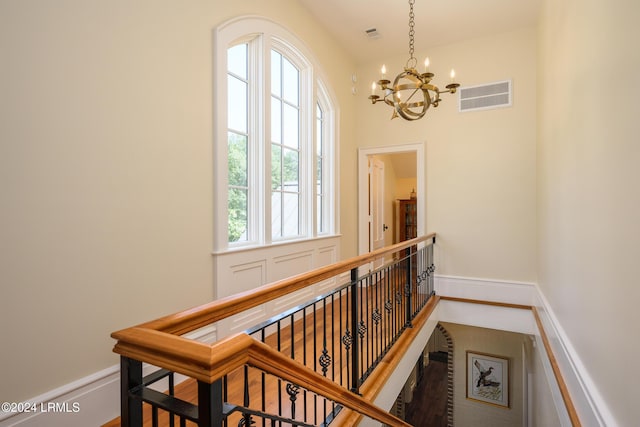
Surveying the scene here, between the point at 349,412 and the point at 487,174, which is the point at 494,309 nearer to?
the point at 487,174

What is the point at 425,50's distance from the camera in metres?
4.95

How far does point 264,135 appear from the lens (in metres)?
3.27

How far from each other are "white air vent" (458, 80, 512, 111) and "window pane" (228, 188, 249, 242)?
3389 millimetres

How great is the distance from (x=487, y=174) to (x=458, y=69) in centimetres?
156

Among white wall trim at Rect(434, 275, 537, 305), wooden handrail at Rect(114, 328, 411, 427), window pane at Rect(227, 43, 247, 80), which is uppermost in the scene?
window pane at Rect(227, 43, 247, 80)

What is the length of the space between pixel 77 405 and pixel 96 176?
1.27 m

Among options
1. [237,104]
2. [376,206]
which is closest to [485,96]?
[376,206]

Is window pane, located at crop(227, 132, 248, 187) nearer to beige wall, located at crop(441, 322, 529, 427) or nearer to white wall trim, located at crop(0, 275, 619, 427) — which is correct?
white wall trim, located at crop(0, 275, 619, 427)

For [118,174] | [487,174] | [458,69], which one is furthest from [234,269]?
[458,69]

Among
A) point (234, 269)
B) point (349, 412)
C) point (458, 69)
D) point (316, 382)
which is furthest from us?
point (458, 69)

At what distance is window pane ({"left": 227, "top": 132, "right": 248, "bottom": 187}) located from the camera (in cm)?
303

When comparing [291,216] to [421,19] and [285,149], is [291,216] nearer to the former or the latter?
[285,149]

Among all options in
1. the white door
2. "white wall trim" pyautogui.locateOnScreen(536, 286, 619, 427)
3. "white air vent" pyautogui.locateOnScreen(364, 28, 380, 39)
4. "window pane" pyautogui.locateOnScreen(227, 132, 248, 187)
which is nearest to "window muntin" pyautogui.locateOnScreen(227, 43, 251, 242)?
"window pane" pyautogui.locateOnScreen(227, 132, 248, 187)

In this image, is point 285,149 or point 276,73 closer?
point 276,73
